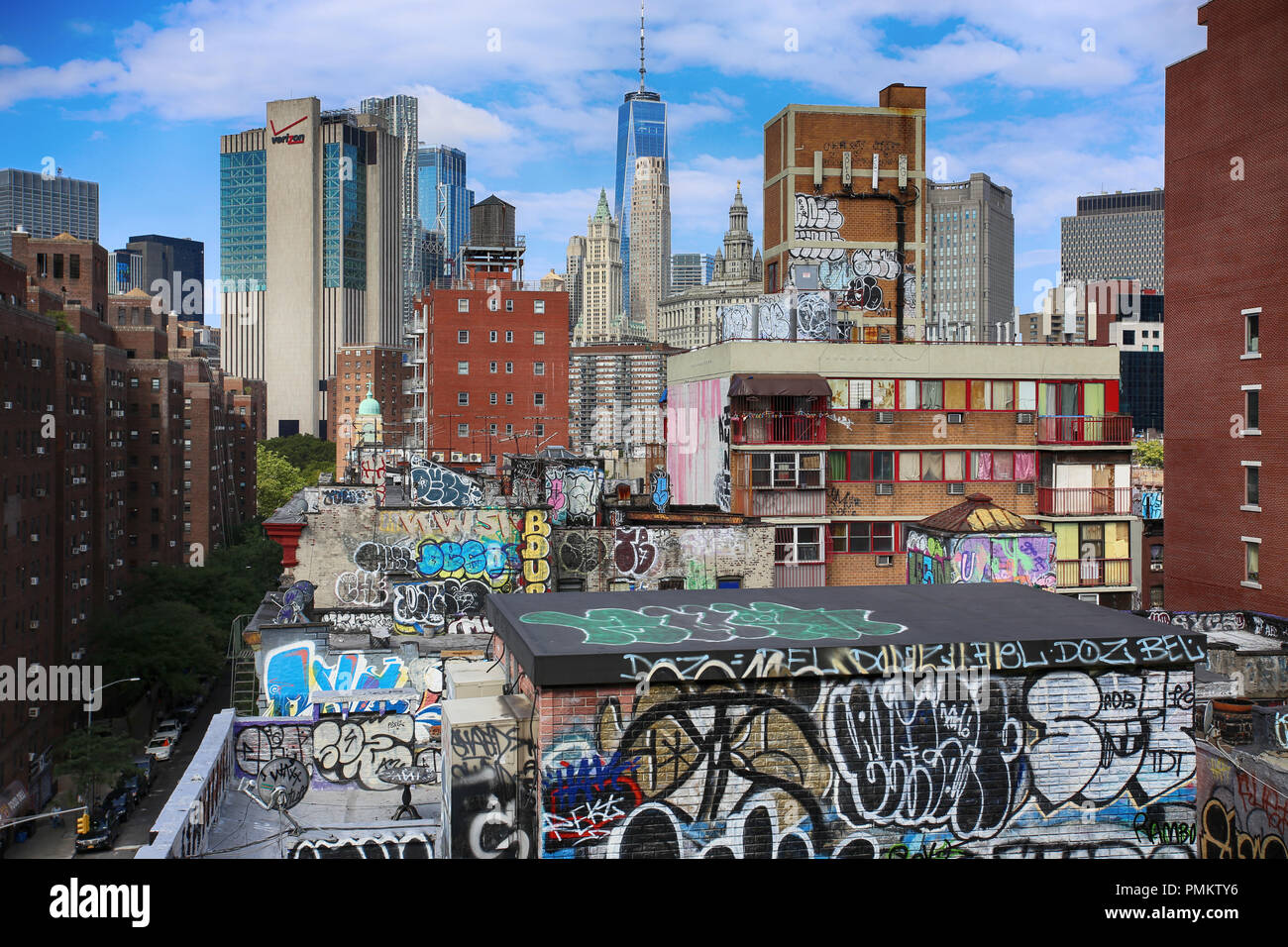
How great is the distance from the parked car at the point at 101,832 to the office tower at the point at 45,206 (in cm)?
7296

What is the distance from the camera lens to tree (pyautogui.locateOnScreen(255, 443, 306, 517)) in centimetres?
16625

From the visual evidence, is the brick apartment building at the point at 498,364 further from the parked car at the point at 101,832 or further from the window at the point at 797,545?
the window at the point at 797,545

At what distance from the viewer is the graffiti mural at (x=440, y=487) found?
36.2 m

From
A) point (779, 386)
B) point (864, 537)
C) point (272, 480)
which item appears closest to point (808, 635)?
point (779, 386)

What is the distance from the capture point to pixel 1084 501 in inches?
1804

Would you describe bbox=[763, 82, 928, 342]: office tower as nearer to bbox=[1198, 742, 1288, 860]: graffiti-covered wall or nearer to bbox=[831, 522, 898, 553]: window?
bbox=[831, 522, 898, 553]: window

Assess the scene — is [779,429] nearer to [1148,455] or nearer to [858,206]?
[858,206]

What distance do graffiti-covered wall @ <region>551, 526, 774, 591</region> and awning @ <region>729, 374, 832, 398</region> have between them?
7.17 meters

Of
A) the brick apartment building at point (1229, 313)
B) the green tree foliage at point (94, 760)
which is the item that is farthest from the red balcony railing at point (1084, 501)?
the green tree foliage at point (94, 760)

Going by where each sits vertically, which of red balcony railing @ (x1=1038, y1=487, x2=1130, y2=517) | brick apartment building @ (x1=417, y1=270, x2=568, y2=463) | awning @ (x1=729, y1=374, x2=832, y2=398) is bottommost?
red balcony railing @ (x1=1038, y1=487, x2=1130, y2=517)

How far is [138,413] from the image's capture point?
106 meters

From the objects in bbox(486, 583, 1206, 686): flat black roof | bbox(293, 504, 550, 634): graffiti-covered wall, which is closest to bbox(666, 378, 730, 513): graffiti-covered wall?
bbox(293, 504, 550, 634): graffiti-covered wall
